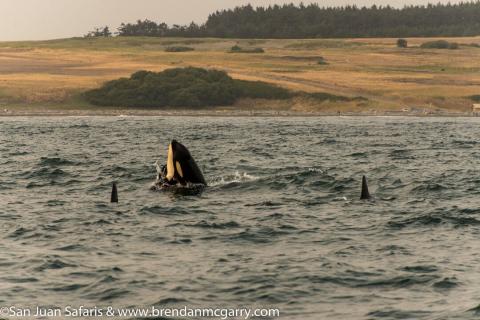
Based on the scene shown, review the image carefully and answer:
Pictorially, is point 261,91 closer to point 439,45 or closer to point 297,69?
point 297,69

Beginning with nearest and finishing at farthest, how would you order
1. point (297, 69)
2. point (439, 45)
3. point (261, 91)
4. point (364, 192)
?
point (364, 192) → point (261, 91) → point (297, 69) → point (439, 45)

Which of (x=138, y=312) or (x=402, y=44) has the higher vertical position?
(x=402, y=44)

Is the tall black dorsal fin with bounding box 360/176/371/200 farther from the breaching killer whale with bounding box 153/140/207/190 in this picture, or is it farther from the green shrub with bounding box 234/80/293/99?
the green shrub with bounding box 234/80/293/99

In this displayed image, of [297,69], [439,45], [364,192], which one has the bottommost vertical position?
[297,69]

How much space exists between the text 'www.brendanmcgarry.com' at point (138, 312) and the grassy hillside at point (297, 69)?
90.8 meters

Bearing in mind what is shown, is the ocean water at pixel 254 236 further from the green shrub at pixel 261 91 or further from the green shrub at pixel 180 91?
the green shrub at pixel 261 91

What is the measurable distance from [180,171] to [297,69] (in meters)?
110

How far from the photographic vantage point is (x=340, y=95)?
113 meters

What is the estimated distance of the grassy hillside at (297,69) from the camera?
110500 mm

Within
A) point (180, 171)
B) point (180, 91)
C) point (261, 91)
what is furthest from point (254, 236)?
point (261, 91)

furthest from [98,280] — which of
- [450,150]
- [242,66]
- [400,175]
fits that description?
[242,66]

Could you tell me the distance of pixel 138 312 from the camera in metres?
16.9

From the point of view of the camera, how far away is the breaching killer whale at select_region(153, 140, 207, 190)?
3139 centimetres

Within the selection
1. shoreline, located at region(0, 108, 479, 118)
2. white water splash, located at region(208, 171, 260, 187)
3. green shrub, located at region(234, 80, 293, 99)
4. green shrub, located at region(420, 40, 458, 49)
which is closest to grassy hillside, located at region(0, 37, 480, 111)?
green shrub, located at region(420, 40, 458, 49)
